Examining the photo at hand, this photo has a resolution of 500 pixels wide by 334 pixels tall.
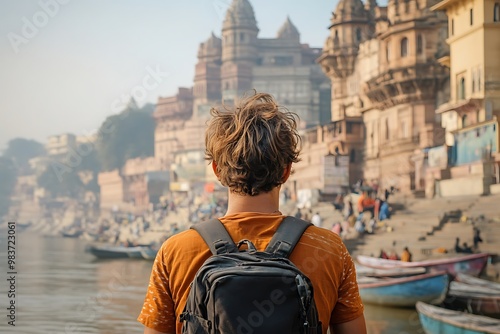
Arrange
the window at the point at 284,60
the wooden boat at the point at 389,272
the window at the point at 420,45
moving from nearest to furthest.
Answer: the wooden boat at the point at 389,272
the window at the point at 420,45
the window at the point at 284,60

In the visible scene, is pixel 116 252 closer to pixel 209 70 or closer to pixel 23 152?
pixel 209 70

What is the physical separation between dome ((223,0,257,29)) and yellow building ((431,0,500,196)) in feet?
47.7

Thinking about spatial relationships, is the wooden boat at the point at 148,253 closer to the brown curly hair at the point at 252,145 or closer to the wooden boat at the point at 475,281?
the wooden boat at the point at 475,281

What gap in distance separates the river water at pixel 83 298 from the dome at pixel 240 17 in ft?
25.5

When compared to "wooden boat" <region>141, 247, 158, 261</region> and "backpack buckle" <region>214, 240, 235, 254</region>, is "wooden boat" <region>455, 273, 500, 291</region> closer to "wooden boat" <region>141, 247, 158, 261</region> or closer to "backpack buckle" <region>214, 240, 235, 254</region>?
"backpack buckle" <region>214, 240, 235, 254</region>

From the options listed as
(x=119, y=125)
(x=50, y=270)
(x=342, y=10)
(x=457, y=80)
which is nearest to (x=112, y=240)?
(x=119, y=125)

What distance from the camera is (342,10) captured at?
1553 cm

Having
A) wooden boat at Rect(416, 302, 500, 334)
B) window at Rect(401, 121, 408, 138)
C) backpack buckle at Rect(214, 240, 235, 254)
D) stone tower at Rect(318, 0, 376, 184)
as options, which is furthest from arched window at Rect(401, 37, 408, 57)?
backpack buckle at Rect(214, 240, 235, 254)

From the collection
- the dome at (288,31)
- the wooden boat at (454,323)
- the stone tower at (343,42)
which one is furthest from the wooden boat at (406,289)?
the dome at (288,31)

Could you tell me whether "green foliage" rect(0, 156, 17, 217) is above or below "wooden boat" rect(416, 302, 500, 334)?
above

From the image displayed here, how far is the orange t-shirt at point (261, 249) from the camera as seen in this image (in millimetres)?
1214

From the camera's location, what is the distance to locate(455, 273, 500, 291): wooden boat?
375 inches

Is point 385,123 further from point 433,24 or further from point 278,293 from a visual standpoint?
point 278,293

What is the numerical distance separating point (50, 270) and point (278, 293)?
18.6 m
